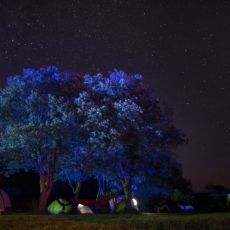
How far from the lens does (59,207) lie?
34.6m

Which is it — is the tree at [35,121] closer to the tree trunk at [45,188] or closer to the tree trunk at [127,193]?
the tree trunk at [45,188]

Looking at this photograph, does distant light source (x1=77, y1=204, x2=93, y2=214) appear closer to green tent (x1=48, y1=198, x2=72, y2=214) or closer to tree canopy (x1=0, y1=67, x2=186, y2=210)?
green tent (x1=48, y1=198, x2=72, y2=214)

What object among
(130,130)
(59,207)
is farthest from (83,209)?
(130,130)

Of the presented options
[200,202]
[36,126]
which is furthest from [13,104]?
[200,202]

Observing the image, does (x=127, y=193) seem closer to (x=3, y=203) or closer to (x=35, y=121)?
(x=35, y=121)


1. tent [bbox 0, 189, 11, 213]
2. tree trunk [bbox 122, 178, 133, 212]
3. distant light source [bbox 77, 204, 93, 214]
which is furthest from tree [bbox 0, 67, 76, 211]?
tree trunk [bbox 122, 178, 133, 212]

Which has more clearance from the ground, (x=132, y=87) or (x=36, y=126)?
(x=132, y=87)

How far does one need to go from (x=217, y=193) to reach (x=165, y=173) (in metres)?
13.4

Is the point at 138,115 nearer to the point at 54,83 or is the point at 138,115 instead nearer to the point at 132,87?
the point at 132,87

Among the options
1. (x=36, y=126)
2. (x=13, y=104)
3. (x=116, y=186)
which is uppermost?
(x=13, y=104)

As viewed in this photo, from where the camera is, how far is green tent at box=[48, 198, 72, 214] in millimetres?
34256

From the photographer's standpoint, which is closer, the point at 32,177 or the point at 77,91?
the point at 77,91

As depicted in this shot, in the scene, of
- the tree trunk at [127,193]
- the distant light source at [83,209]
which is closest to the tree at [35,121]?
the distant light source at [83,209]

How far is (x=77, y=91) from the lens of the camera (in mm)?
36406
